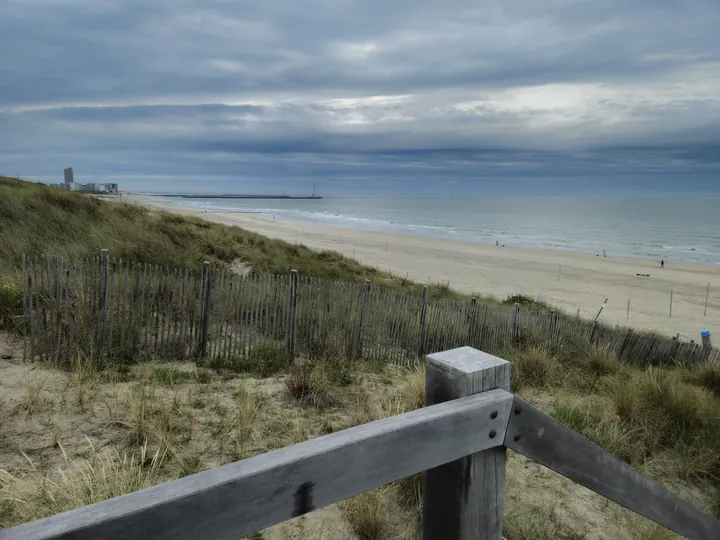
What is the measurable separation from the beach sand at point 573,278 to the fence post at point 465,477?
18.4 metres

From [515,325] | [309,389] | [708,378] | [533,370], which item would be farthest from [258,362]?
[708,378]

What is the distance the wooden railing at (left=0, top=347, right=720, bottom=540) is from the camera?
1.02 m

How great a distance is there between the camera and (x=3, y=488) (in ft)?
10.1

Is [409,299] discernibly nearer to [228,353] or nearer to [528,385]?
[528,385]

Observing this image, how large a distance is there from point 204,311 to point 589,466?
5.81 meters

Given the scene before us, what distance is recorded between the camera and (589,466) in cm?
192

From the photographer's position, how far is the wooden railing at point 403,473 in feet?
3.34

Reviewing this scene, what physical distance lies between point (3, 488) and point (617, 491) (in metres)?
3.56

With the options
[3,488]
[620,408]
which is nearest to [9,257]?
[3,488]

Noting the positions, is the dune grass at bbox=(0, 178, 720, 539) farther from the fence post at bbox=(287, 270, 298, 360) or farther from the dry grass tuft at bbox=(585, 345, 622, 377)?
the fence post at bbox=(287, 270, 298, 360)

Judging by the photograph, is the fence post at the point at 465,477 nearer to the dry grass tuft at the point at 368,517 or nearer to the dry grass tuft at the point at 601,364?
the dry grass tuft at the point at 368,517

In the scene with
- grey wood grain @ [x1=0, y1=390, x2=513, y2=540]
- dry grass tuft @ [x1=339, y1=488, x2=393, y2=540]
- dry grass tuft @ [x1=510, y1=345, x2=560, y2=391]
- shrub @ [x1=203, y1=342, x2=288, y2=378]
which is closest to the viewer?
grey wood grain @ [x1=0, y1=390, x2=513, y2=540]

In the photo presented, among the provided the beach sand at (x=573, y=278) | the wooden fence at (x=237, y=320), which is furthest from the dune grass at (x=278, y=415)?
the beach sand at (x=573, y=278)

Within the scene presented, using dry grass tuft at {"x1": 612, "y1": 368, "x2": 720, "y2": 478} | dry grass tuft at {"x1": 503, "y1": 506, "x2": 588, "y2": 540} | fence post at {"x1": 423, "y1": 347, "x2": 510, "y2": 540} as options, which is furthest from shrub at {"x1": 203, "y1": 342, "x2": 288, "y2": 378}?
fence post at {"x1": 423, "y1": 347, "x2": 510, "y2": 540}
